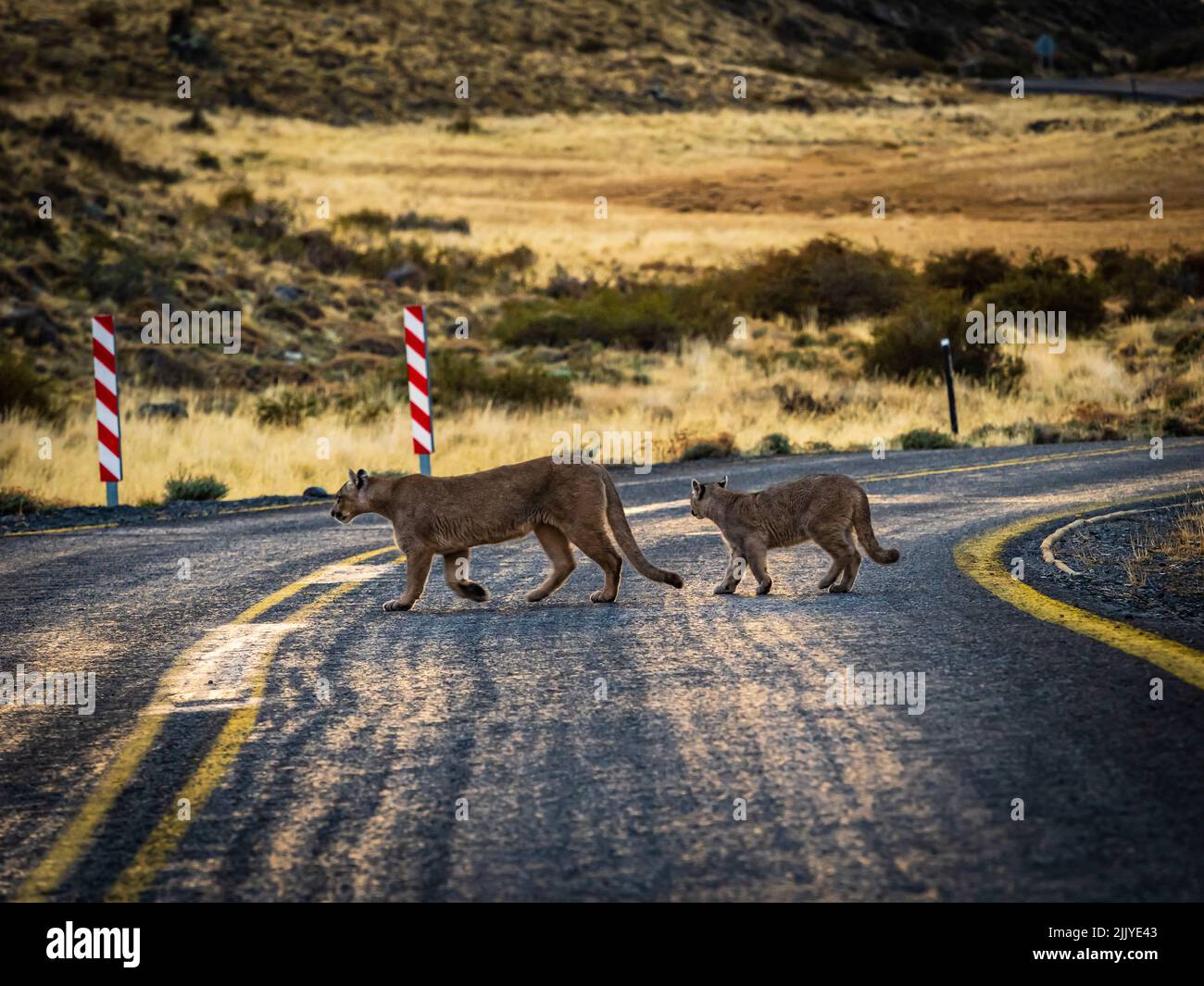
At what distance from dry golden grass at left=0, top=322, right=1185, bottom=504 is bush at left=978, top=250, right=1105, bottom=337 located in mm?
3781

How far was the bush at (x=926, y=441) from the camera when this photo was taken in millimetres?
20938

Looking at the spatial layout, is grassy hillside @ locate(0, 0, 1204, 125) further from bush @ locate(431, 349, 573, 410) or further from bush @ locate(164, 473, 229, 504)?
bush @ locate(164, 473, 229, 504)

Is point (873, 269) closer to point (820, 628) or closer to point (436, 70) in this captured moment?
point (820, 628)

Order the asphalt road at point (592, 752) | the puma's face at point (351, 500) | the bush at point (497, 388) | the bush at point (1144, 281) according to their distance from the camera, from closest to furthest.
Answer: the asphalt road at point (592, 752) < the puma's face at point (351, 500) < the bush at point (497, 388) < the bush at point (1144, 281)

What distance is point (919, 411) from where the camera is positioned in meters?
24.1

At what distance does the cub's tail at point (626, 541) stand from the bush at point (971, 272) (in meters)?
30.9

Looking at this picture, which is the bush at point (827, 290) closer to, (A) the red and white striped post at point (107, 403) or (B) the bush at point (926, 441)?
(B) the bush at point (926, 441)

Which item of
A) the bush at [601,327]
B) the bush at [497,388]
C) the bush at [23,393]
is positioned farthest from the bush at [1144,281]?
the bush at [23,393]

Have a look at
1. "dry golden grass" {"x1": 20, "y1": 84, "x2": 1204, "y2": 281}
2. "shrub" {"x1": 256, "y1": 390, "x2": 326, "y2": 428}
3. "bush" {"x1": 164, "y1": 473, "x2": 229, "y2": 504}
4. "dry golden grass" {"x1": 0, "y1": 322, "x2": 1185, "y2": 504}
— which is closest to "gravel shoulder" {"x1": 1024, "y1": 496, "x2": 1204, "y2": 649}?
"dry golden grass" {"x1": 0, "y1": 322, "x2": 1185, "y2": 504}

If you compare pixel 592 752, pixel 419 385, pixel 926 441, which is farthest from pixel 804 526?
pixel 926 441

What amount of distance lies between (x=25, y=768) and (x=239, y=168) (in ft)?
189

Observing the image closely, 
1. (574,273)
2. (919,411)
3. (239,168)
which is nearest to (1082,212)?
(574,273)

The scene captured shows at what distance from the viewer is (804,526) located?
374 inches

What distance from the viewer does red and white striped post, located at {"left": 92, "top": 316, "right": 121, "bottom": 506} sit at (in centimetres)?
1591
